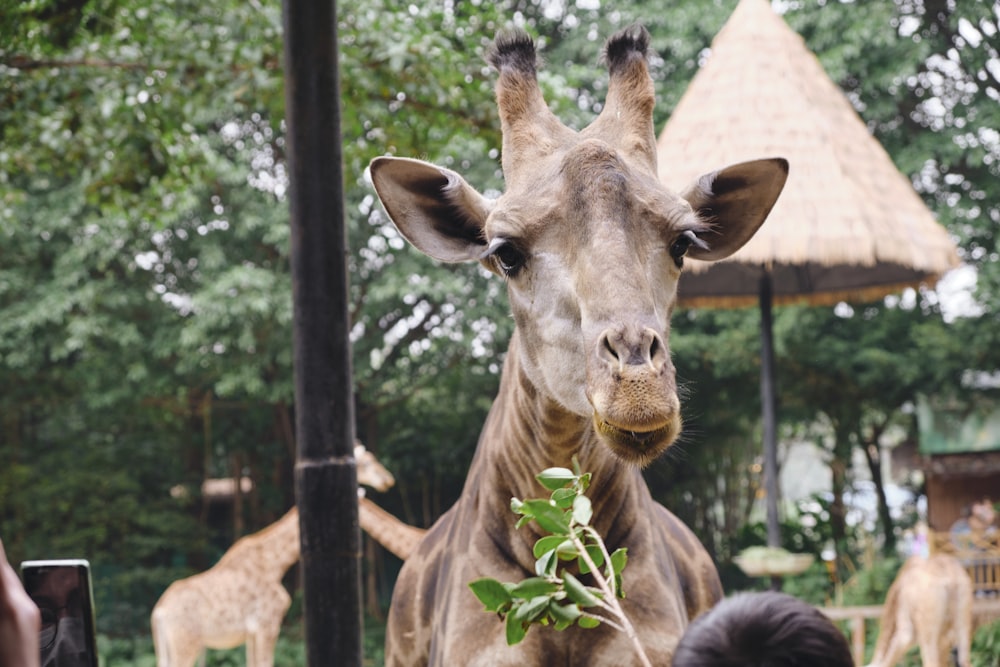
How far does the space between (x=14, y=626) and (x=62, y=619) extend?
2.05ft

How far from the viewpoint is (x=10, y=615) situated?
79 cm

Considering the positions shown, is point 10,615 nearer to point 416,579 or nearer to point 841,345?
point 416,579

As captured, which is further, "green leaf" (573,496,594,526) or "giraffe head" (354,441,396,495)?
"giraffe head" (354,441,396,495)

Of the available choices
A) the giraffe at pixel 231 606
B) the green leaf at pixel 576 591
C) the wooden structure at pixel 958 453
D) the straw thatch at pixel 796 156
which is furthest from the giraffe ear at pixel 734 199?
the wooden structure at pixel 958 453

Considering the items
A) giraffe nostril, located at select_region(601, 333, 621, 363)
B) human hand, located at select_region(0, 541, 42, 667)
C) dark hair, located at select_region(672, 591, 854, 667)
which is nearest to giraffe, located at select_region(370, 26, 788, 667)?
giraffe nostril, located at select_region(601, 333, 621, 363)

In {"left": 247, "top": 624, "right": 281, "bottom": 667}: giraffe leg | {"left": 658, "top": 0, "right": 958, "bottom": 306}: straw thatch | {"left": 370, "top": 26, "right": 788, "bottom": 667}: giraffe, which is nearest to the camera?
{"left": 370, "top": 26, "right": 788, "bottom": 667}: giraffe

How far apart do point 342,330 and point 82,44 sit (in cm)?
466

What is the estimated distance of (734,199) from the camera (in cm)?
258

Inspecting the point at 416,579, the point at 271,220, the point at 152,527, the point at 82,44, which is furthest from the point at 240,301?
the point at 416,579

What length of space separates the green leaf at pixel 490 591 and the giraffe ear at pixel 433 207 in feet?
3.39

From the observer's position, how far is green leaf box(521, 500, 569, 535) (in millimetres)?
1497

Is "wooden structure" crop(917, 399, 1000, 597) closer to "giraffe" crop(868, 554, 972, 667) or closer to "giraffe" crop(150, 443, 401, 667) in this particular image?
"giraffe" crop(868, 554, 972, 667)

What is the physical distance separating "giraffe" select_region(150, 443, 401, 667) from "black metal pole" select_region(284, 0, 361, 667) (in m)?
6.35

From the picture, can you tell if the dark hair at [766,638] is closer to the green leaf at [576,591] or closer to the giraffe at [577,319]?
the green leaf at [576,591]
